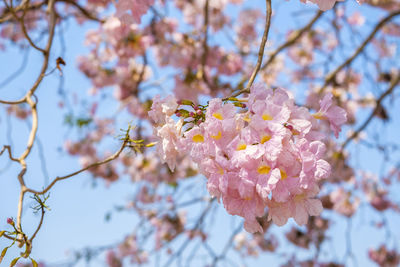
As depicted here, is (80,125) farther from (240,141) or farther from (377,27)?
(240,141)

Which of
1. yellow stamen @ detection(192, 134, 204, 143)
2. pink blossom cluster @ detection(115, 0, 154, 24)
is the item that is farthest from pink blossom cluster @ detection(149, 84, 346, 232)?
pink blossom cluster @ detection(115, 0, 154, 24)

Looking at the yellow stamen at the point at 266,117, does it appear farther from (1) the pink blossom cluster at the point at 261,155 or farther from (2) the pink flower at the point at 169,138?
(2) the pink flower at the point at 169,138

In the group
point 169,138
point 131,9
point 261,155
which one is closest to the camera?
point 261,155

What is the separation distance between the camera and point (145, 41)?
368cm

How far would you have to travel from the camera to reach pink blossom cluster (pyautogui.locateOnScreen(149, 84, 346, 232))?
86 centimetres

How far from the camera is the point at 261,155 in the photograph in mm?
848

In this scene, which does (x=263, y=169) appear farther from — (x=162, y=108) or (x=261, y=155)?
(x=162, y=108)

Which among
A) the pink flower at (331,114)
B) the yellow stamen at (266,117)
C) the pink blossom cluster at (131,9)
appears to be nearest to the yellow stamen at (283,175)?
the yellow stamen at (266,117)

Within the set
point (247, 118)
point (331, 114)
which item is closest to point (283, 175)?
point (247, 118)

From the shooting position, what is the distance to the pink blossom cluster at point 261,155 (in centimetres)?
86

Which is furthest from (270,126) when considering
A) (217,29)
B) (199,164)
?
(217,29)

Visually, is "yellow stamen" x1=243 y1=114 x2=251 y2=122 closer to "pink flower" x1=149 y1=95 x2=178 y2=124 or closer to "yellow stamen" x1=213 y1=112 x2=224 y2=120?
"yellow stamen" x1=213 y1=112 x2=224 y2=120

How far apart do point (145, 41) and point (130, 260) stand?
333 cm

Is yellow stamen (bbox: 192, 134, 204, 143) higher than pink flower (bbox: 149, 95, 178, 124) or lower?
lower
